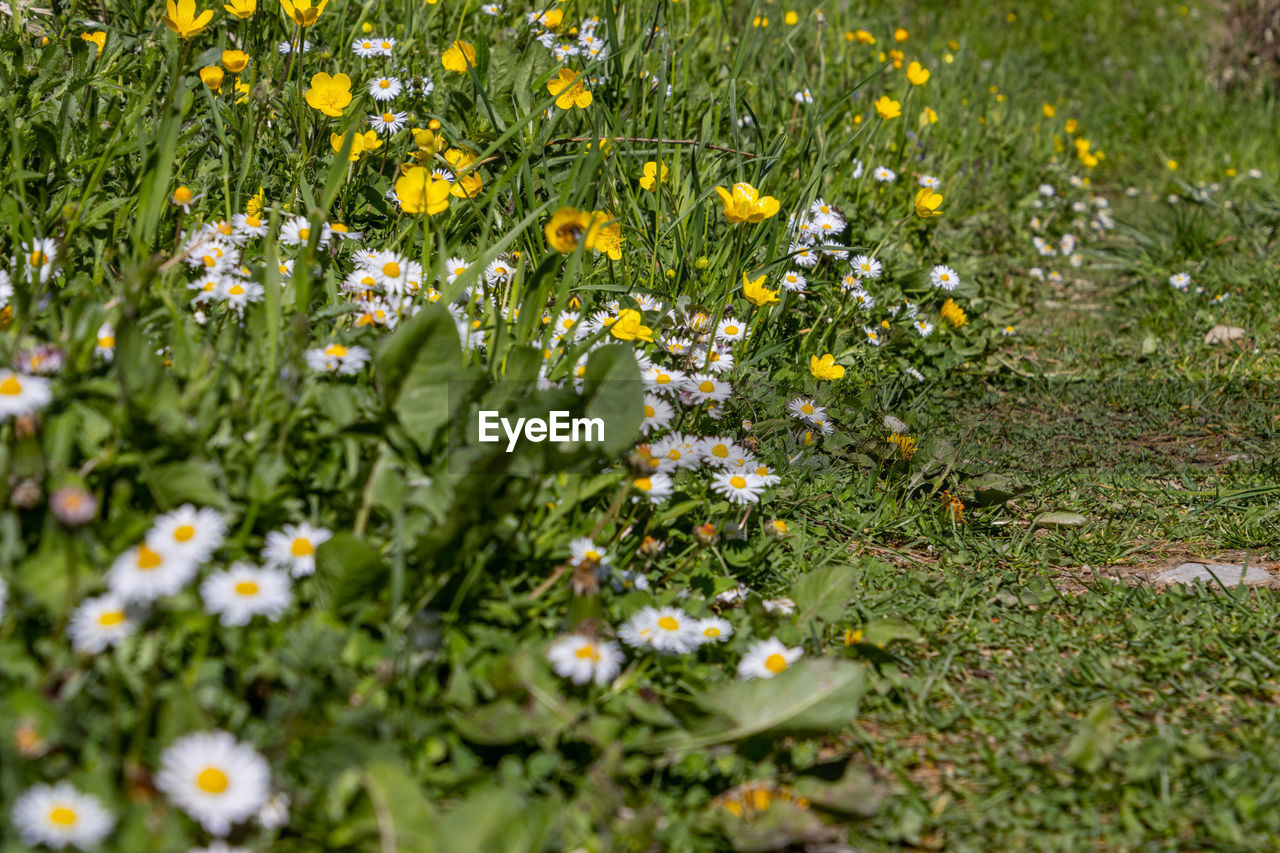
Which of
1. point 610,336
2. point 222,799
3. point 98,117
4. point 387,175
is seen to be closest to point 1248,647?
point 610,336

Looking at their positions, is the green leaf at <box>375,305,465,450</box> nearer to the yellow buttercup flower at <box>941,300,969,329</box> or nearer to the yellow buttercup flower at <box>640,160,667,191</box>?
the yellow buttercup flower at <box>640,160,667,191</box>

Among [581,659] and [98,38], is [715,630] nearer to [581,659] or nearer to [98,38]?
[581,659]

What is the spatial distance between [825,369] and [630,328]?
638mm

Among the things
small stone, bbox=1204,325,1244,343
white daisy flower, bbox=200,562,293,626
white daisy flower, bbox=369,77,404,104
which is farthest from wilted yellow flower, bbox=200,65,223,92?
small stone, bbox=1204,325,1244,343

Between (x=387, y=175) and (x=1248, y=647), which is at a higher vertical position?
(x=387, y=175)

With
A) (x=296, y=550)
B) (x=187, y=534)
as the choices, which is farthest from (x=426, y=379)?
(x=187, y=534)

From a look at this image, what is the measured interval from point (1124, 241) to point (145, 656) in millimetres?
4655

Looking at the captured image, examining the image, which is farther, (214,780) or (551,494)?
(551,494)

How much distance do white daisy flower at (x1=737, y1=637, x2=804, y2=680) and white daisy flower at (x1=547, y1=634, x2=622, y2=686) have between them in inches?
10.0

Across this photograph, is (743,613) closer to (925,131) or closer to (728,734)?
(728,734)

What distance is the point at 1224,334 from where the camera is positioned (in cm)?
378

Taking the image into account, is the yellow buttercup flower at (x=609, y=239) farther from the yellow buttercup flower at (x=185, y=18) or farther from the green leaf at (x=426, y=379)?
the yellow buttercup flower at (x=185, y=18)

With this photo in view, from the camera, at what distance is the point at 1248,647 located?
1.94 metres

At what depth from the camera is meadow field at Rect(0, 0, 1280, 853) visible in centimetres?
136
